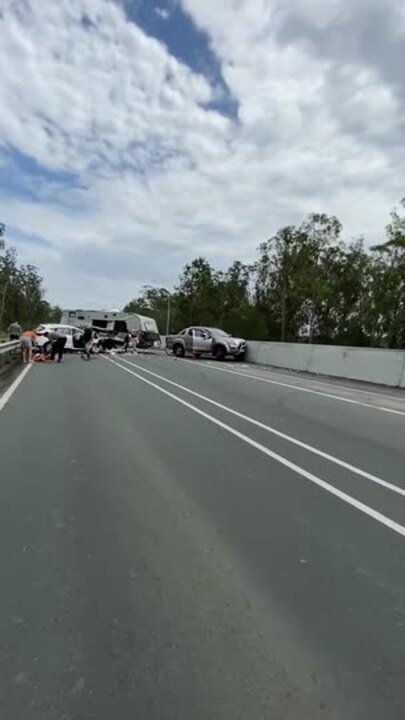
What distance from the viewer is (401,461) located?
25.6 ft

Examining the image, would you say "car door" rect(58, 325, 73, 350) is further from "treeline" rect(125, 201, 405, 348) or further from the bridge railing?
"treeline" rect(125, 201, 405, 348)

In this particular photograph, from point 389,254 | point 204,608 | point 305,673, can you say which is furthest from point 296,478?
point 389,254

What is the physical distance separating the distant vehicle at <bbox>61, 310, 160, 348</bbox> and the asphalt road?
1553 inches

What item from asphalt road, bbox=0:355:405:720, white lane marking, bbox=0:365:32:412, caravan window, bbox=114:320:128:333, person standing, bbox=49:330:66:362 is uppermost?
caravan window, bbox=114:320:128:333

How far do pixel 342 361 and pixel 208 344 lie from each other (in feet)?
40.5

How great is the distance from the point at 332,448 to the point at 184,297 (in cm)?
7502

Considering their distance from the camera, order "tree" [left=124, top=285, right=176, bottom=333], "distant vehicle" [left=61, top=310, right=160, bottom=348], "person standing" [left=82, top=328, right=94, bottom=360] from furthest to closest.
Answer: "tree" [left=124, top=285, right=176, bottom=333] < "distant vehicle" [left=61, top=310, right=160, bottom=348] < "person standing" [left=82, top=328, right=94, bottom=360]

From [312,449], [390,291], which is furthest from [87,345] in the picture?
[390,291]

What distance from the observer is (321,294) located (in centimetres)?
6319

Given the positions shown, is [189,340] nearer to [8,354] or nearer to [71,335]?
[71,335]

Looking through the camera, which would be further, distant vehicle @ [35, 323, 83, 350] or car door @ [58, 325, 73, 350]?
car door @ [58, 325, 73, 350]

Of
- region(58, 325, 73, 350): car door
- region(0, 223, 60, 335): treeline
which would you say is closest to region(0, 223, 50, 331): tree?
region(0, 223, 60, 335): treeline

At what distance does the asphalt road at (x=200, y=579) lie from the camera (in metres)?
2.78

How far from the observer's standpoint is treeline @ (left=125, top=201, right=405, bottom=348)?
2339 inches
